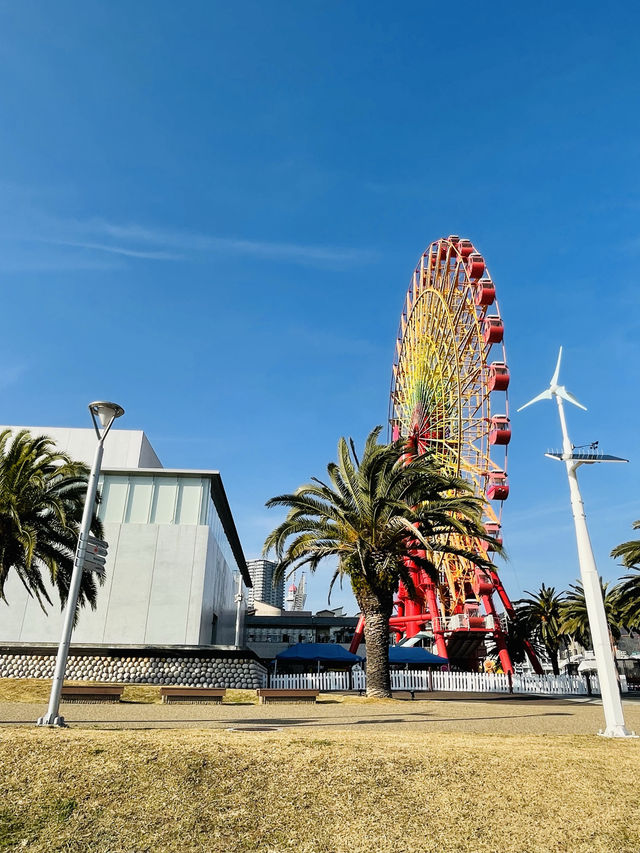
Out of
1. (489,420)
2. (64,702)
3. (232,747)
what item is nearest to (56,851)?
(232,747)

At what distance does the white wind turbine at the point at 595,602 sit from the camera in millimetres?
11680

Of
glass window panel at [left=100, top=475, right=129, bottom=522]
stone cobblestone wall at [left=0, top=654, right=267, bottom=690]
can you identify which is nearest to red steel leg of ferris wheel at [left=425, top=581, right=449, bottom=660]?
stone cobblestone wall at [left=0, top=654, right=267, bottom=690]

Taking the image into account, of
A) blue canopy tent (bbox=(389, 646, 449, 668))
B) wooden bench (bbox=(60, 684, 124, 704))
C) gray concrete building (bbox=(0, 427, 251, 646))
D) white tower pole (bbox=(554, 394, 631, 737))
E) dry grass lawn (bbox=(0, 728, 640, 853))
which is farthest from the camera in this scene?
blue canopy tent (bbox=(389, 646, 449, 668))

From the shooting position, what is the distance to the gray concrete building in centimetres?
3231

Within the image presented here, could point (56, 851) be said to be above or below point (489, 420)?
below

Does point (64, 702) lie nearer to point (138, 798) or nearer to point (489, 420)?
point (138, 798)

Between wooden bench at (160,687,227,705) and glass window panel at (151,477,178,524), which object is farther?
glass window panel at (151,477,178,524)

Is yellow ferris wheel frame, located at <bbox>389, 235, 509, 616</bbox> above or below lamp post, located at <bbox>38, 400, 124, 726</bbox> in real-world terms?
above

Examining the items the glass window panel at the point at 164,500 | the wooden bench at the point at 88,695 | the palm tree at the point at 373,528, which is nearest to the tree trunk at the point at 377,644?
the palm tree at the point at 373,528

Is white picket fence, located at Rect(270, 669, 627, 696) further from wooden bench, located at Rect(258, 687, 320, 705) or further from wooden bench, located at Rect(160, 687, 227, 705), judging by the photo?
wooden bench, located at Rect(160, 687, 227, 705)

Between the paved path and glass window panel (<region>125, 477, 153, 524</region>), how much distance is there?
639 inches

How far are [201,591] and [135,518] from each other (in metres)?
5.53

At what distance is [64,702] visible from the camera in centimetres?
1783

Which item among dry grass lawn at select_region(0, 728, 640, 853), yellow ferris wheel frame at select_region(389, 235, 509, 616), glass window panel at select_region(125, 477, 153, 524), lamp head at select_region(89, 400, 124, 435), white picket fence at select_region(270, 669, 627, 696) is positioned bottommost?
dry grass lawn at select_region(0, 728, 640, 853)
